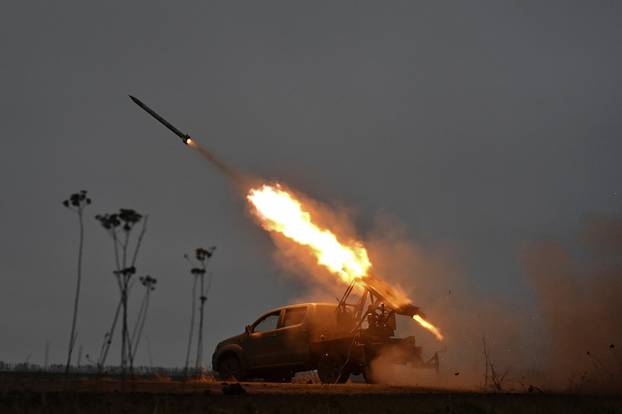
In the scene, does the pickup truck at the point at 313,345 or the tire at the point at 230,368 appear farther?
the tire at the point at 230,368

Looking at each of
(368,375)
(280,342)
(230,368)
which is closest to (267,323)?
(280,342)

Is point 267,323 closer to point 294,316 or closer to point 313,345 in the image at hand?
point 294,316

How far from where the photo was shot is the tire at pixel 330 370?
59.7ft

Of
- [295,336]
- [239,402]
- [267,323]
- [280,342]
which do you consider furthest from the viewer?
[267,323]

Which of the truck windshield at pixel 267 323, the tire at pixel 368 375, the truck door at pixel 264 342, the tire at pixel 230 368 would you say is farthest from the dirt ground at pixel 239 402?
the tire at pixel 230 368

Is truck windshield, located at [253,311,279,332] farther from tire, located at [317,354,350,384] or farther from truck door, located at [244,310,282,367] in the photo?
tire, located at [317,354,350,384]

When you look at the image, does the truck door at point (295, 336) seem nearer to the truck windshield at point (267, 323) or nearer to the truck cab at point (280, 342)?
the truck cab at point (280, 342)

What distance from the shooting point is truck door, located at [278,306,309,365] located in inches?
731

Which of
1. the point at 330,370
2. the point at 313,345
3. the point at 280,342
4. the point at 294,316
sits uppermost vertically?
the point at 294,316

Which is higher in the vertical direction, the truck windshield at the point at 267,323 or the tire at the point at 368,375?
the truck windshield at the point at 267,323

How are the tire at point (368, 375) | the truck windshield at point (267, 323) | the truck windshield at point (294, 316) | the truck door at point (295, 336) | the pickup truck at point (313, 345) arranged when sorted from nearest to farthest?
1. the tire at point (368, 375)
2. the pickup truck at point (313, 345)
3. the truck door at point (295, 336)
4. the truck windshield at point (294, 316)
5. the truck windshield at point (267, 323)

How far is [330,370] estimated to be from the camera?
18.4 m

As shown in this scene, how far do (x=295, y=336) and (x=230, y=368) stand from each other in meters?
2.54

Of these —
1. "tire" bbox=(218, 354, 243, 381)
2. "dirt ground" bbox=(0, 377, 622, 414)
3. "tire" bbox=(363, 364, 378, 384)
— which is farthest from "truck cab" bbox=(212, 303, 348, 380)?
"dirt ground" bbox=(0, 377, 622, 414)
